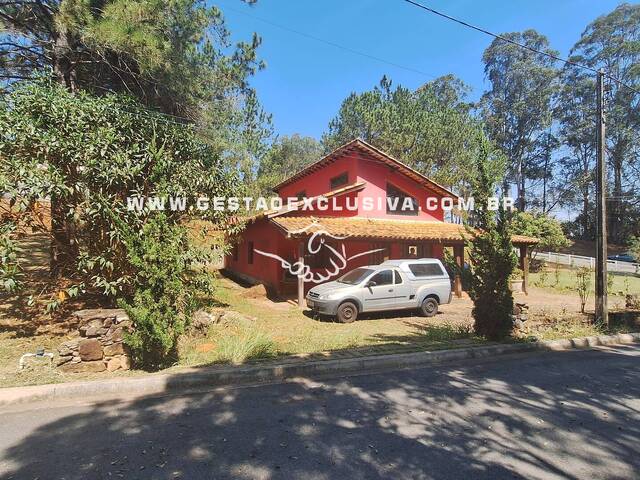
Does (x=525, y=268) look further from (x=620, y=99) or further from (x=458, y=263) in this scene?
(x=620, y=99)

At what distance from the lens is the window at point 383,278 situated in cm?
1086

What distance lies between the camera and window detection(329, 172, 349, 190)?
17.5 m

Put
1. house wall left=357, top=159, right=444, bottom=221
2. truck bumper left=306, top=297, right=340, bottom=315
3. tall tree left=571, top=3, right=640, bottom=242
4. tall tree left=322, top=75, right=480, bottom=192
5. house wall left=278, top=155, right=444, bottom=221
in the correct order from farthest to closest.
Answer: tall tree left=571, top=3, right=640, bottom=242, tall tree left=322, top=75, right=480, bottom=192, house wall left=357, top=159, right=444, bottom=221, house wall left=278, top=155, right=444, bottom=221, truck bumper left=306, top=297, right=340, bottom=315

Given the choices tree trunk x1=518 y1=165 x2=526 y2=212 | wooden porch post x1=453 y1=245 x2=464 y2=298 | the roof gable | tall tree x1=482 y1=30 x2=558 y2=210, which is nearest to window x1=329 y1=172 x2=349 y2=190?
the roof gable

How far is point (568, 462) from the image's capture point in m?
3.19

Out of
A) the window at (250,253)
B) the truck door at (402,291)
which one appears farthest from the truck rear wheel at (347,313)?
the window at (250,253)

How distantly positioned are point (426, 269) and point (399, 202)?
6517mm

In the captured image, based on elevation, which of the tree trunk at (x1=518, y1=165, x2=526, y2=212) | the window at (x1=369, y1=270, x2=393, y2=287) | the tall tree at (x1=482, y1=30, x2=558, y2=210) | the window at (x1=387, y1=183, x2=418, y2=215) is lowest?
the window at (x1=369, y1=270, x2=393, y2=287)

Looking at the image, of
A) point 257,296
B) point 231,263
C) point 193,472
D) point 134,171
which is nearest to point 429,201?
point 257,296

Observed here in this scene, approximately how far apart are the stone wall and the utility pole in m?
10.7

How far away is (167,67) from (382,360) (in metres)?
8.19

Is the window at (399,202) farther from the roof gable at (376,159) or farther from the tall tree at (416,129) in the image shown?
the tall tree at (416,129)

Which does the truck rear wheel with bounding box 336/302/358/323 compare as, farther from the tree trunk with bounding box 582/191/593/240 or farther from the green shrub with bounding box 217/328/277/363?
the tree trunk with bounding box 582/191/593/240

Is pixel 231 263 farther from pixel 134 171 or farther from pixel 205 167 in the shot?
pixel 134 171
